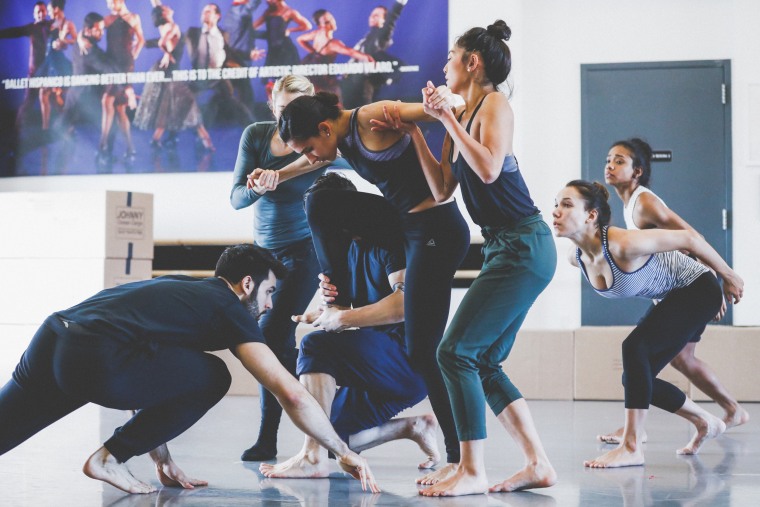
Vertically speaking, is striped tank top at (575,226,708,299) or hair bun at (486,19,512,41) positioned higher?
hair bun at (486,19,512,41)

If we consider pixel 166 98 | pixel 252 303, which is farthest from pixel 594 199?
pixel 166 98

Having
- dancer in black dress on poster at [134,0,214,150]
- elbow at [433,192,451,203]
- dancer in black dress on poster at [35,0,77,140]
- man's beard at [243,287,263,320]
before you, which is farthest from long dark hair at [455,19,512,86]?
dancer in black dress on poster at [35,0,77,140]

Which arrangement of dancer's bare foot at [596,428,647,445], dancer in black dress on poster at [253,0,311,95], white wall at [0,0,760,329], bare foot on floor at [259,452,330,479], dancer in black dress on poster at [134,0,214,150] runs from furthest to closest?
dancer in black dress on poster at [134,0,214,150] → dancer in black dress on poster at [253,0,311,95] → white wall at [0,0,760,329] → dancer's bare foot at [596,428,647,445] → bare foot on floor at [259,452,330,479]

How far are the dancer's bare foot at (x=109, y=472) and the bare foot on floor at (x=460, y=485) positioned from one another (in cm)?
79

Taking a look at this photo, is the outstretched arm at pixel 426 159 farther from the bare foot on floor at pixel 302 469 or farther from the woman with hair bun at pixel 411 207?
the bare foot on floor at pixel 302 469

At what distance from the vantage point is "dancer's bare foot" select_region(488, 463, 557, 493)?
2.55 metres

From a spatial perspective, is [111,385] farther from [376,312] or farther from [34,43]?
[34,43]

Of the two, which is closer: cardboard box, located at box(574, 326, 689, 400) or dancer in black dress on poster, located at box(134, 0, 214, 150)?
cardboard box, located at box(574, 326, 689, 400)

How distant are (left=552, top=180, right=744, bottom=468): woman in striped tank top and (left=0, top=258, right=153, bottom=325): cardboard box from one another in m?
3.37

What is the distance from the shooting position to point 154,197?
6559 mm

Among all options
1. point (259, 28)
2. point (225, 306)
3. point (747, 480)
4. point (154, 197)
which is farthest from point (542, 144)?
point (225, 306)

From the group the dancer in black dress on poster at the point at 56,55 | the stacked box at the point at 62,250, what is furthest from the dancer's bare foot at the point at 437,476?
the dancer in black dress on poster at the point at 56,55

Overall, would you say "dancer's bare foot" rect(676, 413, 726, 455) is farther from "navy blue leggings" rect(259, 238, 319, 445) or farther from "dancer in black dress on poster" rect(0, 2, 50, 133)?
"dancer in black dress on poster" rect(0, 2, 50, 133)

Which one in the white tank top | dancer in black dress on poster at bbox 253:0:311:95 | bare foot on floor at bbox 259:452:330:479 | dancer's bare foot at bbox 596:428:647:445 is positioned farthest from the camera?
dancer in black dress on poster at bbox 253:0:311:95
